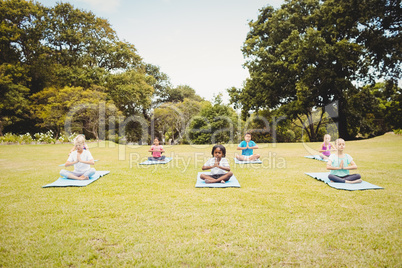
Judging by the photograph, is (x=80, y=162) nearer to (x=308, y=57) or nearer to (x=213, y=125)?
(x=308, y=57)

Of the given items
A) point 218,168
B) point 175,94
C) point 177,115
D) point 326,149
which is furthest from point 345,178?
point 175,94

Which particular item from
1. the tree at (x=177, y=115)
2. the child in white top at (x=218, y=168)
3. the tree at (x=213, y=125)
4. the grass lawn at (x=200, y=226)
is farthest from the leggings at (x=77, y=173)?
the tree at (x=177, y=115)

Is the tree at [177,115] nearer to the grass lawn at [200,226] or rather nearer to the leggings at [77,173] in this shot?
the leggings at [77,173]

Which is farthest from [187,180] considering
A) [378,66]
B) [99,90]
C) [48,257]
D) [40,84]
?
[40,84]

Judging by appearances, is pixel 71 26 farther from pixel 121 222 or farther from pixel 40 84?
pixel 121 222

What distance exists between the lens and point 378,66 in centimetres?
1850

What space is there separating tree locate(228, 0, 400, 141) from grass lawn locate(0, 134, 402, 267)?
1625cm

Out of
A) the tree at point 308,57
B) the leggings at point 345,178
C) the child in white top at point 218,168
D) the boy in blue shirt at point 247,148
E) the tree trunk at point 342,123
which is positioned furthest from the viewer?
the tree trunk at point 342,123

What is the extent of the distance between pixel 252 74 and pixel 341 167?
19.6m

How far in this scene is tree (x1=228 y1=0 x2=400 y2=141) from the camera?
59.4 feet

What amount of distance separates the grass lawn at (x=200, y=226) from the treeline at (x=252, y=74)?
1706 cm

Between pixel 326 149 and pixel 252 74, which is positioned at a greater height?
pixel 252 74

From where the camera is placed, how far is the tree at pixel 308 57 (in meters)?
18.1

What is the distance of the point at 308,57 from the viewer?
19.0 metres
